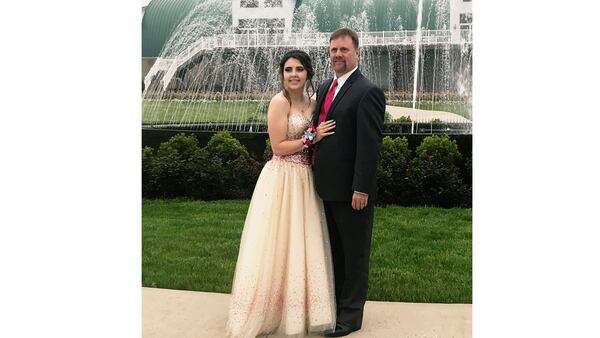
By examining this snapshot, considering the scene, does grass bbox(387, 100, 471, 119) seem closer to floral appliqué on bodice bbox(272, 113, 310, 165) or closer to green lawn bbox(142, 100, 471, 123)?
green lawn bbox(142, 100, 471, 123)

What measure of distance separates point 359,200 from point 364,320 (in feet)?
3.27

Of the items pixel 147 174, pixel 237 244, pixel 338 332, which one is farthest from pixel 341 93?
pixel 147 174

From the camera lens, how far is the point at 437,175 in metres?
5.85

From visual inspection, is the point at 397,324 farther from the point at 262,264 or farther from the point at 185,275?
the point at 185,275

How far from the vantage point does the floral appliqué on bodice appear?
406 centimetres

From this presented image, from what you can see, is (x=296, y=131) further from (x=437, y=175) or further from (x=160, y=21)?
(x=160, y=21)

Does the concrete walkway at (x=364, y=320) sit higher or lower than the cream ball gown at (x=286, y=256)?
lower

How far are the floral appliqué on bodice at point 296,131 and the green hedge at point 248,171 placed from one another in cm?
192

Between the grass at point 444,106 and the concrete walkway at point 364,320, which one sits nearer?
the concrete walkway at point 364,320

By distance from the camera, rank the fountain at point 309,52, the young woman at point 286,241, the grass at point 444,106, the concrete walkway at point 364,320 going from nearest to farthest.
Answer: the young woman at point 286,241, the concrete walkway at point 364,320, the fountain at point 309,52, the grass at point 444,106

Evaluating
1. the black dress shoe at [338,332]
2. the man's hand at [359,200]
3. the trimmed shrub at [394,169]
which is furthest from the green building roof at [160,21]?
the black dress shoe at [338,332]

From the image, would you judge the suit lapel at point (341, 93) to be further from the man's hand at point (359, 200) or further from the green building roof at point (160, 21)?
the green building roof at point (160, 21)

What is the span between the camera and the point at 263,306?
13.4 feet

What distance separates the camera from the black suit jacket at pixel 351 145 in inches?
155
